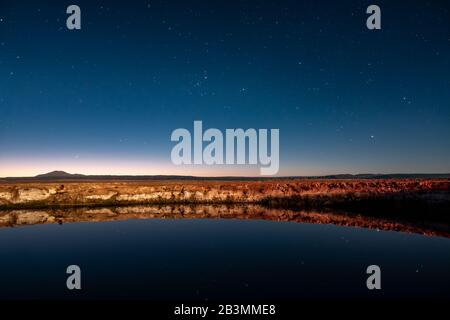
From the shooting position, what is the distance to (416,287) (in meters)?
10.8

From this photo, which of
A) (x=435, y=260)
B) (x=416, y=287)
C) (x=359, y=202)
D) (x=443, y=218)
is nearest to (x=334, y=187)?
(x=359, y=202)

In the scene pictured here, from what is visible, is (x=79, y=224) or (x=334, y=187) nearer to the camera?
(x=79, y=224)

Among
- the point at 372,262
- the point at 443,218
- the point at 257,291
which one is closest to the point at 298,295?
the point at 257,291

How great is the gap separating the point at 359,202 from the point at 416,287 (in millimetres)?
28557

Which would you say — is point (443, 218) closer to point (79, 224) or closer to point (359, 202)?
point (359, 202)

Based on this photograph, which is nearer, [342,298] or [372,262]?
[342,298]

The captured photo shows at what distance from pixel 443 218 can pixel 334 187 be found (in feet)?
54.1

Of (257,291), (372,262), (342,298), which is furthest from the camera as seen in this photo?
(372,262)

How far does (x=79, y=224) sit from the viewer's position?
2575 cm
